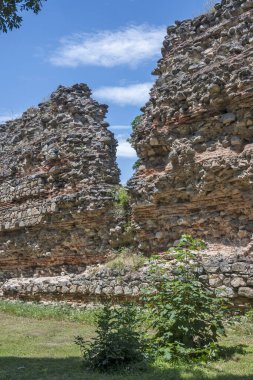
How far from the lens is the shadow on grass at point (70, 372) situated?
5234mm

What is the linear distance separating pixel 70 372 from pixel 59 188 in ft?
30.7

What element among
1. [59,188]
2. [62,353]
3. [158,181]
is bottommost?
[62,353]

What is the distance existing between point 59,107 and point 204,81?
22.2ft

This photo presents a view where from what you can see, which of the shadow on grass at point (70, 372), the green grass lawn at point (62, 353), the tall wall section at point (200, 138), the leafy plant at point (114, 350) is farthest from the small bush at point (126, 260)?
the leafy plant at point (114, 350)

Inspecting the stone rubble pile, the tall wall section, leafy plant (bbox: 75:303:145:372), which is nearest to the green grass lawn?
leafy plant (bbox: 75:303:145:372)

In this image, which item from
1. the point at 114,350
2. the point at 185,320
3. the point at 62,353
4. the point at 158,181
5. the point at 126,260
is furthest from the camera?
the point at 126,260

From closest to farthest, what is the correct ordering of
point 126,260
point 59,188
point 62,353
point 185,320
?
point 185,320 < point 62,353 < point 126,260 < point 59,188

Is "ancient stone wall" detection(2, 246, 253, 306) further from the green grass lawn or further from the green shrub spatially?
the green grass lawn

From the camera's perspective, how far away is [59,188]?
14.8 meters

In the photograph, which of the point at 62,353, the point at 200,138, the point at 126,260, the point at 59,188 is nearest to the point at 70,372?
the point at 62,353

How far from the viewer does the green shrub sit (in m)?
5.88

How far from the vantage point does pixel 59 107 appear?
51.8 ft

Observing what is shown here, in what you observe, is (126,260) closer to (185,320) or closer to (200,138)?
(200,138)

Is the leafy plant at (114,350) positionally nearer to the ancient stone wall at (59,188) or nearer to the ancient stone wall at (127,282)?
the ancient stone wall at (127,282)
